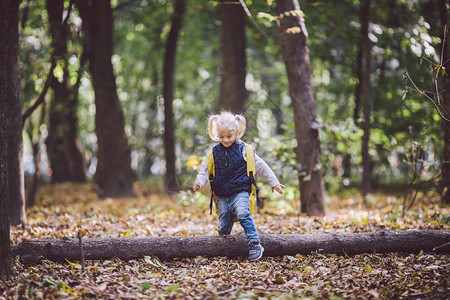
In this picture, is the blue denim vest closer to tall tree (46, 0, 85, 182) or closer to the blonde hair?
the blonde hair

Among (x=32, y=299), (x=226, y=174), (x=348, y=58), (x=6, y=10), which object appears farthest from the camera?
(x=348, y=58)

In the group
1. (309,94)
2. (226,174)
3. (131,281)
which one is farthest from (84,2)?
(131,281)

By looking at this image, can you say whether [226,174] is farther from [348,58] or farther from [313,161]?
[348,58]

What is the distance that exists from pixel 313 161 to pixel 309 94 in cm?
127

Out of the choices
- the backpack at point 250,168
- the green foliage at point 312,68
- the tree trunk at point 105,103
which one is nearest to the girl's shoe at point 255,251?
the backpack at point 250,168

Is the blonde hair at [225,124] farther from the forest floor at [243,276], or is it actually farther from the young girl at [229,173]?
the forest floor at [243,276]

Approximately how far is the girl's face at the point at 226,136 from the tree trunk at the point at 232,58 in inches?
217

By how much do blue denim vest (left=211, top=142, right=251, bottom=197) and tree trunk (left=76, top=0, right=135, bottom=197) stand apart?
7.75 meters

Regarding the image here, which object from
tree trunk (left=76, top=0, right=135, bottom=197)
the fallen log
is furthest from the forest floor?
tree trunk (left=76, top=0, right=135, bottom=197)

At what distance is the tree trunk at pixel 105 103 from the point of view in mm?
12062

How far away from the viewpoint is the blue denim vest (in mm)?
5023

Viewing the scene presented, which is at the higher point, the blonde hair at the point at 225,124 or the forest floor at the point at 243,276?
the blonde hair at the point at 225,124

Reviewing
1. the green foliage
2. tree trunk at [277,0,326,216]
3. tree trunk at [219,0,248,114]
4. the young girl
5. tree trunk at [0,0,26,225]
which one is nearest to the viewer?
the young girl

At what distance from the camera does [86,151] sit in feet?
104
